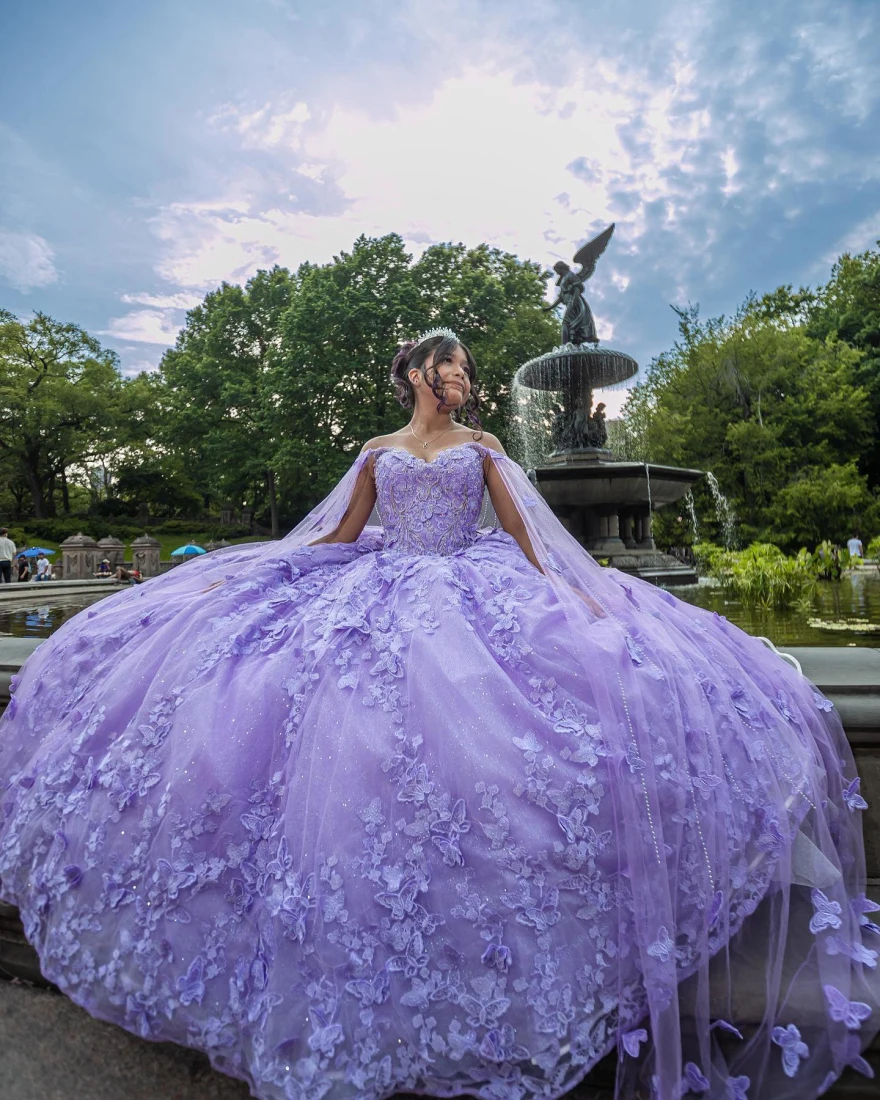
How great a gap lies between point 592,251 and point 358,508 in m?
9.14

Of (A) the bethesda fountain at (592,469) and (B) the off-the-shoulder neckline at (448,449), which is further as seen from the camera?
(A) the bethesda fountain at (592,469)

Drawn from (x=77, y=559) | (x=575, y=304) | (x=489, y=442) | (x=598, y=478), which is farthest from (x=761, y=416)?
(x=489, y=442)

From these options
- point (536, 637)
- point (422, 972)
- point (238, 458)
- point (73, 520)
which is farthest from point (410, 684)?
point (73, 520)

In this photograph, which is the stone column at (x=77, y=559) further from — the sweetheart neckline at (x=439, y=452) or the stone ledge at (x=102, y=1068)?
the stone ledge at (x=102, y=1068)

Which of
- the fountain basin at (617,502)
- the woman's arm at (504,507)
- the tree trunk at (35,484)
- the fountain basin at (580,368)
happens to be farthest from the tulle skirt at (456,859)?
the tree trunk at (35,484)

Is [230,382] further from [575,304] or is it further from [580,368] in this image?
[580,368]

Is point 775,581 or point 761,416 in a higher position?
point 761,416

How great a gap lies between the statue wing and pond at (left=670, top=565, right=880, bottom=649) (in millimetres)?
5431

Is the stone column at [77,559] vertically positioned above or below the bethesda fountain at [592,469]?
below

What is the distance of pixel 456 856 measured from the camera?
1542 millimetres

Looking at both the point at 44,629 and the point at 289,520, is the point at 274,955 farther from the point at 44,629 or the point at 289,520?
the point at 289,520

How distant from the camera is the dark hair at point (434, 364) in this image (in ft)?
10.2

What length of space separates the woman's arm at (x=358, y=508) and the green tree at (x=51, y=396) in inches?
1500

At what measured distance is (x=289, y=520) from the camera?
123ft
